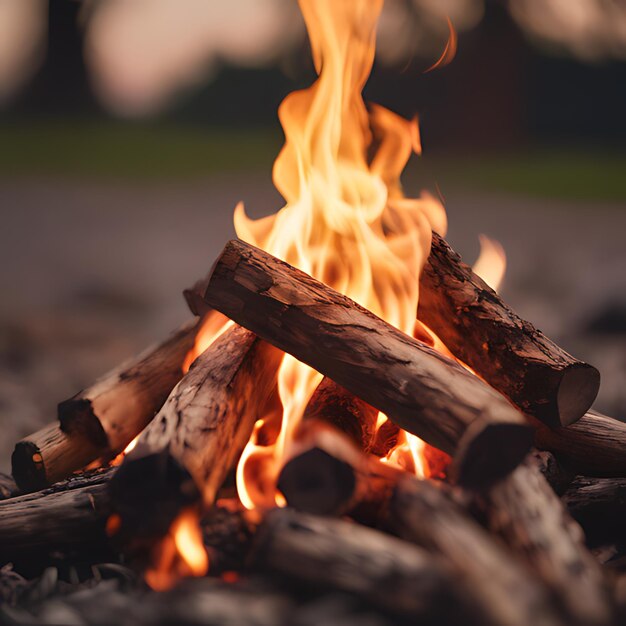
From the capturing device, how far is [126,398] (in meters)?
2.87

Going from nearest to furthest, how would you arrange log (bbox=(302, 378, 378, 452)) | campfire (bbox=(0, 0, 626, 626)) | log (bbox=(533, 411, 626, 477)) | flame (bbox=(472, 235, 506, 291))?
campfire (bbox=(0, 0, 626, 626)) → log (bbox=(302, 378, 378, 452)) → log (bbox=(533, 411, 626, 477)) → flame (bbox=(472, 235, 506, 291))

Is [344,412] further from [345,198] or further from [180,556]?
[345,198]

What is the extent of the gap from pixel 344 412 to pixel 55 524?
962 millimetres

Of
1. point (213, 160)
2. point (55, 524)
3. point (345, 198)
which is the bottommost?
point (55, 524)

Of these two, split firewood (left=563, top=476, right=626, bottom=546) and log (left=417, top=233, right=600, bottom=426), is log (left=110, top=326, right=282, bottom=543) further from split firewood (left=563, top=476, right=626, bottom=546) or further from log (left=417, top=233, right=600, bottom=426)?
split firewood (left=563, top=476, right=626, bottom=546)

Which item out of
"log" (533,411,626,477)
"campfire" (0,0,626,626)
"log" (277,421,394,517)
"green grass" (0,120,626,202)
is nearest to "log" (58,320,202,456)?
"campfire" (0,0,626,626)

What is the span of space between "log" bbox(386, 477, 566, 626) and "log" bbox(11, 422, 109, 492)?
4.41ft

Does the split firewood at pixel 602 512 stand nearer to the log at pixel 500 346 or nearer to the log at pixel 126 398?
the log at pixel 500 346

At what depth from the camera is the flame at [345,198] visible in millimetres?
2736

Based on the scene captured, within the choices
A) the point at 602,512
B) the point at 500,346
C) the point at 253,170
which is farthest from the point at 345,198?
the point at 253,170

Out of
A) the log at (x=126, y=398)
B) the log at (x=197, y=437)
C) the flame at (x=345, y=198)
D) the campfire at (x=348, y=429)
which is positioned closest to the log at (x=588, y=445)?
the campfire at (x=348, y=429)

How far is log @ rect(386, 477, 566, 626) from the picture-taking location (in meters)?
1.70

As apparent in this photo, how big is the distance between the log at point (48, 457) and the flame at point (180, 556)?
881 millimetres

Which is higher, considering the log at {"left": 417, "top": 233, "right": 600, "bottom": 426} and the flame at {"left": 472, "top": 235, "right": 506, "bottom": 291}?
the flame at {"left": 472, "top": 235, "right": 506, "bottom": 291}
